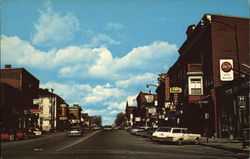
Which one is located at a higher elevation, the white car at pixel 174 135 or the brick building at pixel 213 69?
the brick building at pixel 213 69

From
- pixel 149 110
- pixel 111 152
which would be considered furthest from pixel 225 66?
pixel 149 110

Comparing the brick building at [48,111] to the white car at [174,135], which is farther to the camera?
the brick building at [48,111]

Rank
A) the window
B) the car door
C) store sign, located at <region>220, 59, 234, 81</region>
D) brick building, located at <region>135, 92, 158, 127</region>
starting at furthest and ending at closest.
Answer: brick building, located at <region>135, 92, 158, 127</region>, the window, store sign, located at <region>220, 59, 234, 81</region>, the car door

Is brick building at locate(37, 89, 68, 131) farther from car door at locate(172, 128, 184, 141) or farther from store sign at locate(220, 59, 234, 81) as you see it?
car door at locate(172, 128, 184, 141)

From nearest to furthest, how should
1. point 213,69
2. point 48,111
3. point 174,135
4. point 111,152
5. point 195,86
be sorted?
point 111,152 → point 174,135 → point 213,69 → point 195,86 → point 48,111

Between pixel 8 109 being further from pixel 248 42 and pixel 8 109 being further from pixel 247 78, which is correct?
pixel 248 42

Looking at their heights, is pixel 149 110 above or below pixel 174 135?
above

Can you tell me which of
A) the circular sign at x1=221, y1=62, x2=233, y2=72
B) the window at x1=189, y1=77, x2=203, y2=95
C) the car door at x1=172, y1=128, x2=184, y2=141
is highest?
the circular sign at x1=221, y1=62, x2=233, y2=72

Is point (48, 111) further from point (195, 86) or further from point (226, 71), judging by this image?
point (226, 71)

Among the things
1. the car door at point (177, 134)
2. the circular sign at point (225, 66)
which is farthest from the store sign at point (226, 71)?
the car door at point (177, 134)

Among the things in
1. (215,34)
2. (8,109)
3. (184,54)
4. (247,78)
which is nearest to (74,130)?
(184,54)

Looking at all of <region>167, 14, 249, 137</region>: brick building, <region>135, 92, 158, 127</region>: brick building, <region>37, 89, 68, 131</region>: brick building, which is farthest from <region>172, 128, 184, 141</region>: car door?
<region>37, 89, 68, 131</region>: brick building

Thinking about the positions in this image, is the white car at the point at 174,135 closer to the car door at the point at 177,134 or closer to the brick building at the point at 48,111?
the car door at the point at 177,134

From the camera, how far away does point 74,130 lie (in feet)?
155
